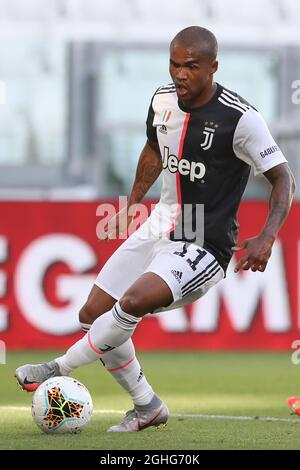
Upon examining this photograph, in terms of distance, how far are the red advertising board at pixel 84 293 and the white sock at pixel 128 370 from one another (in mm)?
5412

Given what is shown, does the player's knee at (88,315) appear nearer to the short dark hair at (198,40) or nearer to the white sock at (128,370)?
the white sock at (128,370)

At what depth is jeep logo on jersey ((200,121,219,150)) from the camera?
6.89m

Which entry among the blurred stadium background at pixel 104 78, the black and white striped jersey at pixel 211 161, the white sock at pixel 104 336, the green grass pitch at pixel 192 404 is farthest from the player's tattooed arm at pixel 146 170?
the blurred stadium background at pixel 104 78

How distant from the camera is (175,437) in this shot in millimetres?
6828

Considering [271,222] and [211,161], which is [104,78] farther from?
[271,222]

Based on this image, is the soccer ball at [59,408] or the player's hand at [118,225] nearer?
the soccer ball at [59,408]

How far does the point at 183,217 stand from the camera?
7035 millimetres

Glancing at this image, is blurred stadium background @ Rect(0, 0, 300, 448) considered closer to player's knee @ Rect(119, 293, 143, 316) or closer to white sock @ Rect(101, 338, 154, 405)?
white sock @ Rect(101, 338, 154, 405)

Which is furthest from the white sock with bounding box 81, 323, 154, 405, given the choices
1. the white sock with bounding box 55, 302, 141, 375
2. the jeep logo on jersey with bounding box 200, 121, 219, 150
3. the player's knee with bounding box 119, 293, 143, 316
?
the jeep logo on jersey with bounding box 200, 121, 219, 150

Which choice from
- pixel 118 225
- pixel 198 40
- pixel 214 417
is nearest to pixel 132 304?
pixel 118 225

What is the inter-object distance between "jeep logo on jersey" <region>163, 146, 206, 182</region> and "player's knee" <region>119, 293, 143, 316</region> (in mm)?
810

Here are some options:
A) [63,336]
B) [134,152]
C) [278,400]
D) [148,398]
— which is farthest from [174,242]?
[134,152]

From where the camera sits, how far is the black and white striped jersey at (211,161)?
6.82 m
